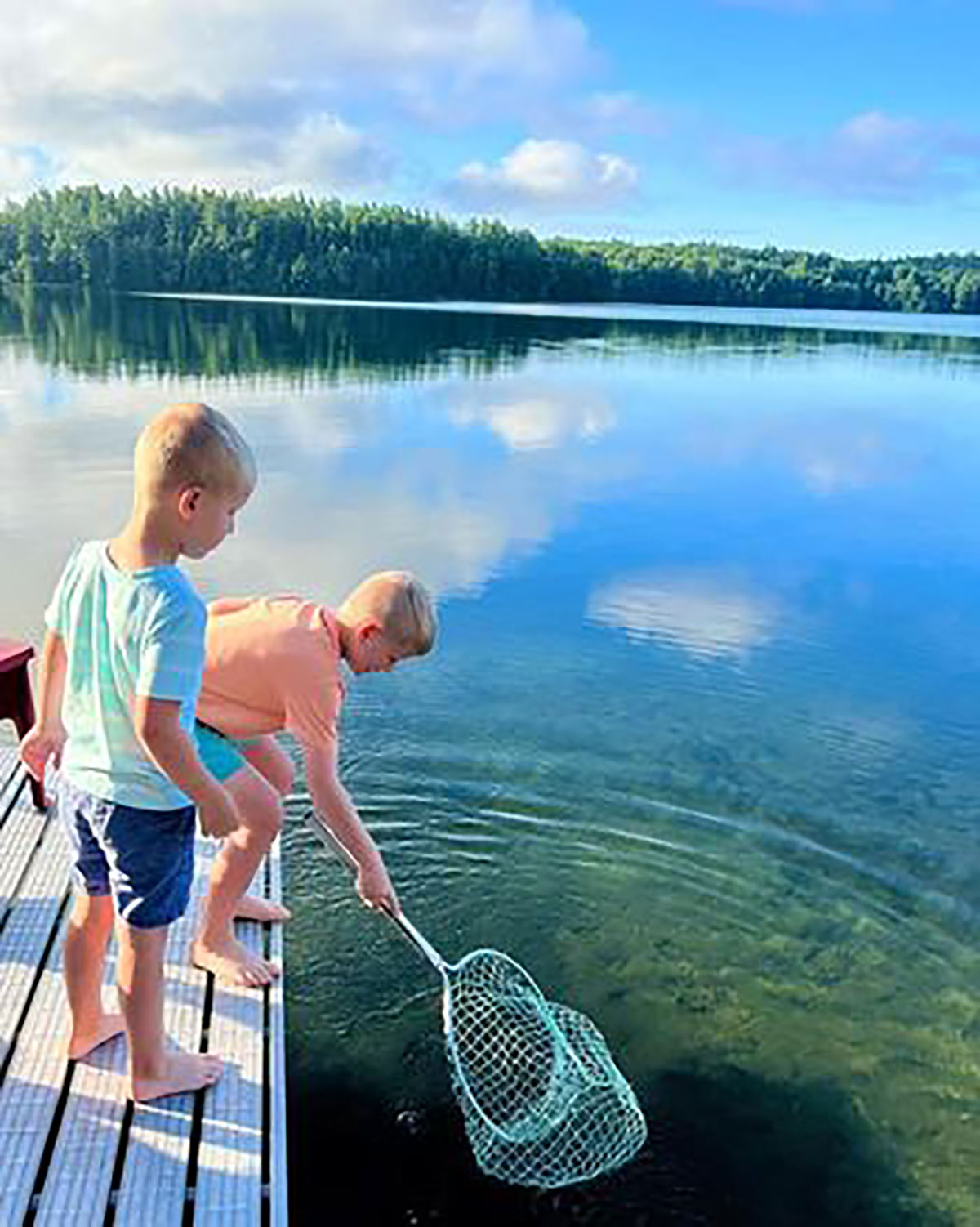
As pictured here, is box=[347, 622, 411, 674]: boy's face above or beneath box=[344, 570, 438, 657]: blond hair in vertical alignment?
beneath

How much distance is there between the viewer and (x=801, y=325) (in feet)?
239

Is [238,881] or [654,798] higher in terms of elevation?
[238,881]

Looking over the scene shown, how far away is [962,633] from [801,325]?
2643 inches

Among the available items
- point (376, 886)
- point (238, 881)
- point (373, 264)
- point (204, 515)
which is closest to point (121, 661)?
point (204, 515)

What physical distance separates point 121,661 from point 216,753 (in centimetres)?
90

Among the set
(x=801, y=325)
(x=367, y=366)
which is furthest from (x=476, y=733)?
(x=801, y=325)

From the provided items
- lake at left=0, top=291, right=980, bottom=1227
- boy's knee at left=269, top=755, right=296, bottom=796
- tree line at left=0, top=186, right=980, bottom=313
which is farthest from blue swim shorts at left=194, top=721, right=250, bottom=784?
tree line at left=0, top=186, right=980, bottom=313

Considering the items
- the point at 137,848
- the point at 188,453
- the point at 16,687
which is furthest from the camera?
the point at 16,687

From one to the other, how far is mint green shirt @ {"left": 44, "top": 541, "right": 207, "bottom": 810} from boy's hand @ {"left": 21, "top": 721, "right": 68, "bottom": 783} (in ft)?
0.91

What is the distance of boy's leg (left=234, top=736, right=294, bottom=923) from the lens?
3848 millimetres

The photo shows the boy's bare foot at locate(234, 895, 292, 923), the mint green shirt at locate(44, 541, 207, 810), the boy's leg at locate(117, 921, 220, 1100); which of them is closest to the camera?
the mint green shirt at locate(44, 541, 207, 810)

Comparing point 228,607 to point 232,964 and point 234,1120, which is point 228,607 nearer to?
point 232,964

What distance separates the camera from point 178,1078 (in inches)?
Result: 124

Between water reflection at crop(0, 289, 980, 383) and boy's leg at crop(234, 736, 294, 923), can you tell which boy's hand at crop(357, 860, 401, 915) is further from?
water reflection at crop(0, 289, 980, 383)
